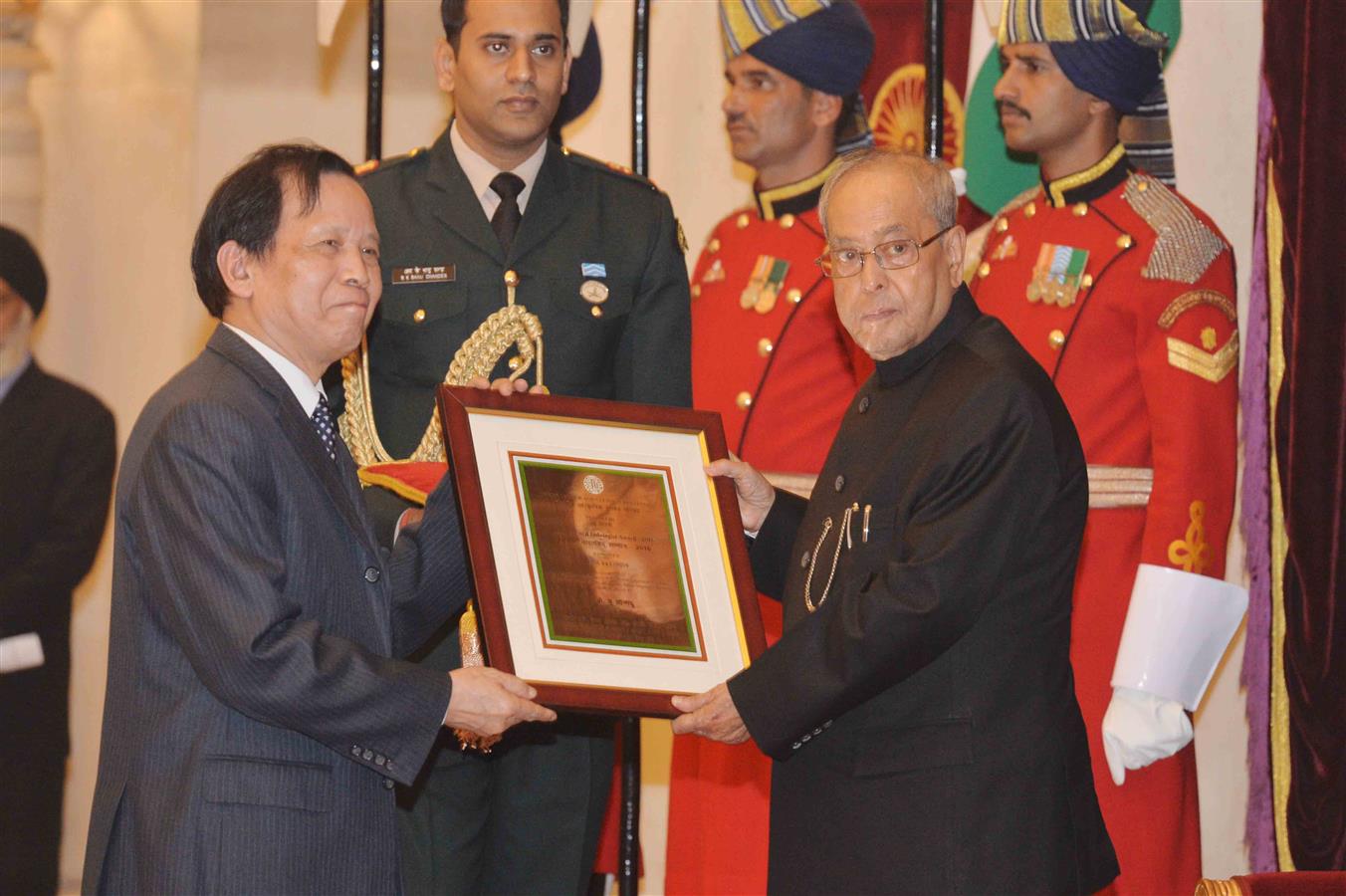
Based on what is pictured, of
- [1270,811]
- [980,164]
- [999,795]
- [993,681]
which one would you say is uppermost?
[980,164]

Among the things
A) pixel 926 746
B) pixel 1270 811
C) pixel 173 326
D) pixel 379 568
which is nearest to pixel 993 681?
pixel 926 746

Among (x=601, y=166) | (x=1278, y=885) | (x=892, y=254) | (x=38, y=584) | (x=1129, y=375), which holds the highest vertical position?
(x=601, y=166)

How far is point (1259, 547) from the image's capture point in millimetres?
4141

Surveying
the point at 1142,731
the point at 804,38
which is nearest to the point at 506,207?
the point at 804,38

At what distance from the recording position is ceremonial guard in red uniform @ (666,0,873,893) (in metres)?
4.25

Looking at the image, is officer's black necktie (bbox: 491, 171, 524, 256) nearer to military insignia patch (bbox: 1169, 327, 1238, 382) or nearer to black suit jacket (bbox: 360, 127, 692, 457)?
black suit jacket (bbox: 360, 127, 692, 457)

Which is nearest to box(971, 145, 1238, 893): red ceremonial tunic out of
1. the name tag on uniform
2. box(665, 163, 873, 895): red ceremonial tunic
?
box(665, 163, 873, 895): red ceremonial tunic

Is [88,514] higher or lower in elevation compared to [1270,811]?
higher

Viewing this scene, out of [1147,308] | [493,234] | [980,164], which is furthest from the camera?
[980,164]

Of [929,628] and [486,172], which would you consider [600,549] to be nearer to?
[929,628]

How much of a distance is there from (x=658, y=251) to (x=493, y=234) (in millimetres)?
367

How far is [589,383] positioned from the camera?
3547 mm

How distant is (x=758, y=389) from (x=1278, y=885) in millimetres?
1967

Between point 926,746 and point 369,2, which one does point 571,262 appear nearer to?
point 369,2
